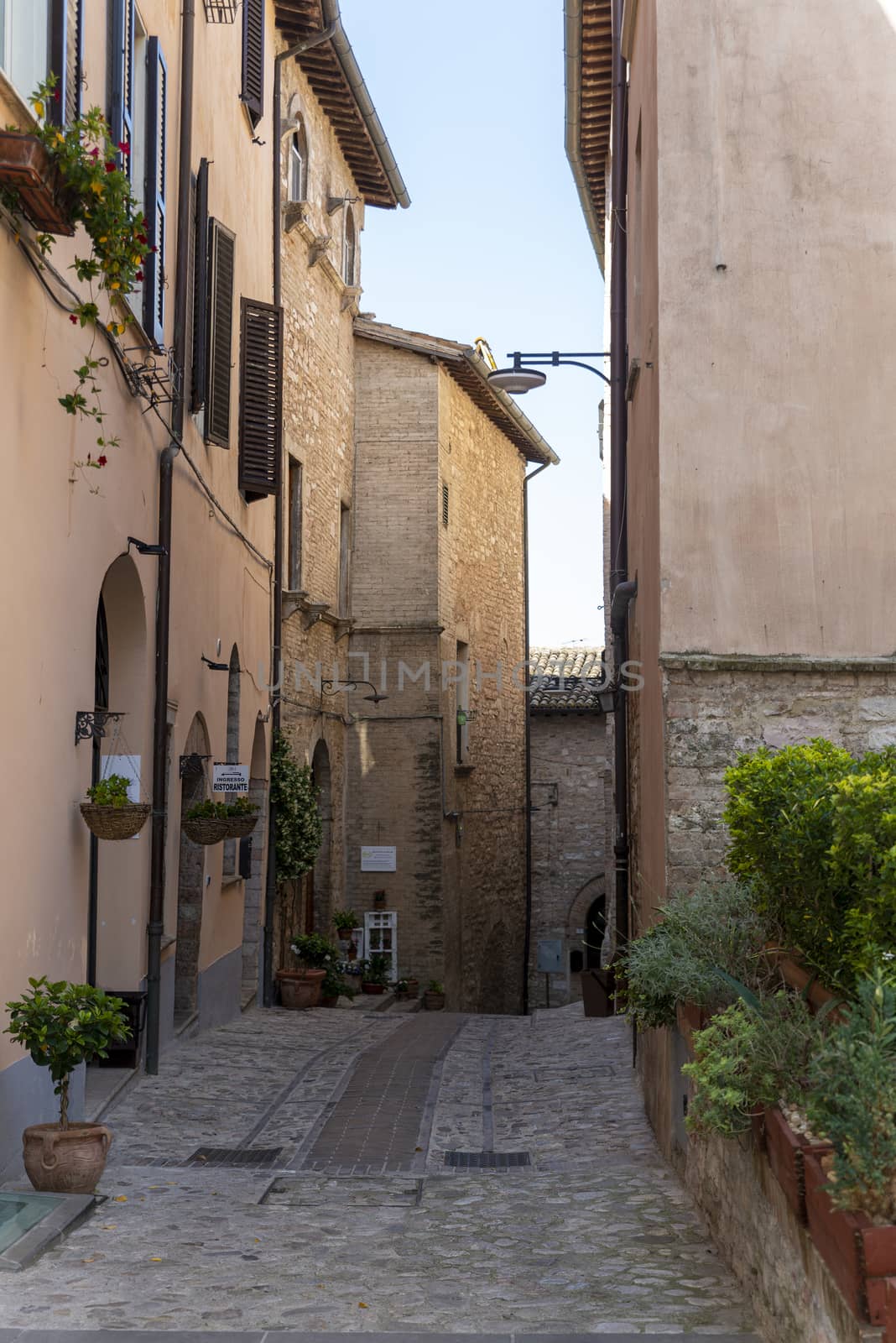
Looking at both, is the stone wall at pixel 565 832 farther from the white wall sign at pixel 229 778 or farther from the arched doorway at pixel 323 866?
the white wall sign at pixel 229 778

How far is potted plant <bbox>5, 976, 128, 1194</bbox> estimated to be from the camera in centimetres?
586

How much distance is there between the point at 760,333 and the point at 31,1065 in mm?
4898

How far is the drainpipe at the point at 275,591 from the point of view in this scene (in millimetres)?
14977

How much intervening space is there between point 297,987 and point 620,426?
22.6ft

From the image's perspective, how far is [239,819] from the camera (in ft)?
35.1

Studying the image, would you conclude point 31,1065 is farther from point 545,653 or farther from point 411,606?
point 545,653

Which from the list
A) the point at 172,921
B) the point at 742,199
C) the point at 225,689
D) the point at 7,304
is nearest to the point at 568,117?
the point at 225,689

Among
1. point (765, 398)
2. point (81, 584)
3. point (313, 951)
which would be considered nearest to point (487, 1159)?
point (81, 584)

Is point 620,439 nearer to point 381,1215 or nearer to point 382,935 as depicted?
point 381,1215

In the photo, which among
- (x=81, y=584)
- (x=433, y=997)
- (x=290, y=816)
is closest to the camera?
(x=81, y=584)

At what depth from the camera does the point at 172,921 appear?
10680 mm

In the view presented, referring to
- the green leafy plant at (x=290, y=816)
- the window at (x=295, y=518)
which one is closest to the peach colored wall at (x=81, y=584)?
the green leafy plant at (x=290, y=816)

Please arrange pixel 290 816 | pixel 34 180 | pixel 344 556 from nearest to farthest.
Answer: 1. pixel 34 180
2. pixel 290 816
3. pixel 344 556

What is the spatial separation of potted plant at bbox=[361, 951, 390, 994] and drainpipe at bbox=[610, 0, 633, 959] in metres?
5.98
